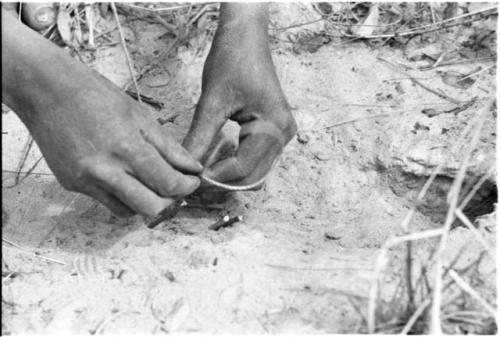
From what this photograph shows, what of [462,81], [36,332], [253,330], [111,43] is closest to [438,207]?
[462,81]

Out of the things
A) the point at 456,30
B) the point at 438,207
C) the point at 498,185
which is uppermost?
the point at 456,30

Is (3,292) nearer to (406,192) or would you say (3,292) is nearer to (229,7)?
(229,7)

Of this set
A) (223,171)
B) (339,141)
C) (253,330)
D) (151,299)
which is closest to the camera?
(253,330)

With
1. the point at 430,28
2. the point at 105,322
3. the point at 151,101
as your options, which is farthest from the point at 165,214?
the point at 430,28

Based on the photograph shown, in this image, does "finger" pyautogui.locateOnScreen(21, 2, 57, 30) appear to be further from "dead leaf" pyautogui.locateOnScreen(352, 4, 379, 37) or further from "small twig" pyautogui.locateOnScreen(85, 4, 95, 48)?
"dead leaf" pyautogui.locateOnScreen(352, 4, 379, 37)

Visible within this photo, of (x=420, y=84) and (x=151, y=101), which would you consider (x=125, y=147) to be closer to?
(x=151, y=101)

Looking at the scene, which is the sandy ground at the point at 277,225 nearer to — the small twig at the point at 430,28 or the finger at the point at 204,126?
the small twig at the point at 430,28
